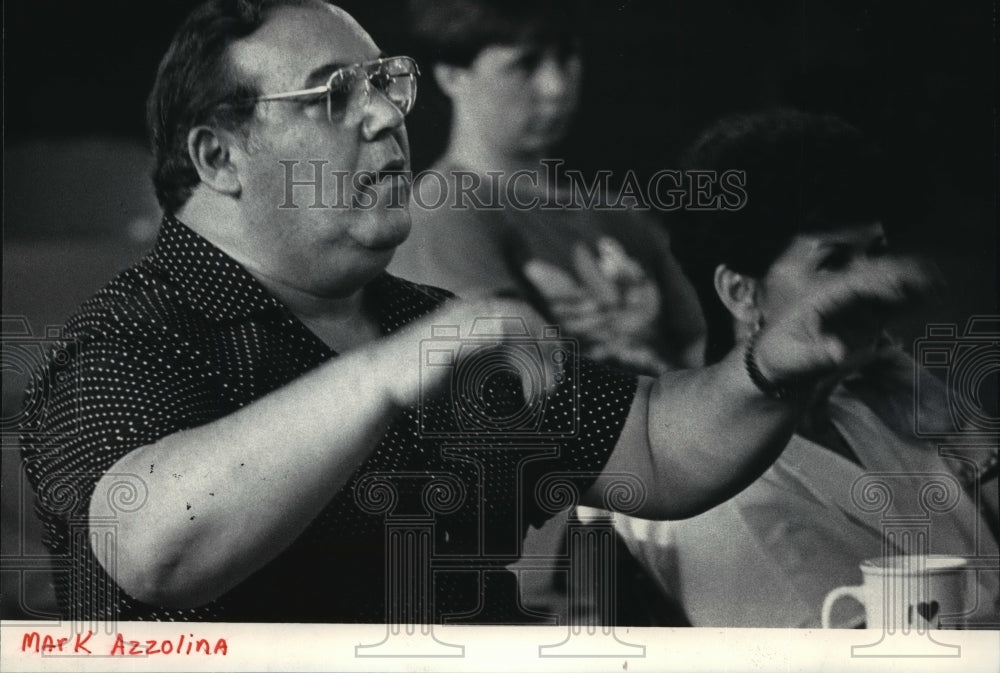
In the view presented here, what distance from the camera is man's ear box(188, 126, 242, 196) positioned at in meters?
3.78

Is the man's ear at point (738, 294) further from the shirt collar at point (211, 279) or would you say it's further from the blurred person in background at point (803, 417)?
the shirt collar at point (211, 279)

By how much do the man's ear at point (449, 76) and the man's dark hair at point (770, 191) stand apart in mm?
712

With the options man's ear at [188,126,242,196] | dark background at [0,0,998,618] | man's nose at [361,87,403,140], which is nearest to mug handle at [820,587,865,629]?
dark background at [0,0,998,618]

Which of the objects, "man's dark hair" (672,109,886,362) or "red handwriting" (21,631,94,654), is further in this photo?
"red handwriting" (21,631,94,654)

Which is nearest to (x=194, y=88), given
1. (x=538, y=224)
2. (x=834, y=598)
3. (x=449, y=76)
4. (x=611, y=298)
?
(x=449, y=76)

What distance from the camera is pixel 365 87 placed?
3789 millimetres

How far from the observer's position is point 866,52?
12.4 feet

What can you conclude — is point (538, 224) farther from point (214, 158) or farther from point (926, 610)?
point (926, 610)

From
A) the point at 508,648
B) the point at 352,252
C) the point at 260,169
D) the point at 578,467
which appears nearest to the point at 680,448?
the point at 578,467

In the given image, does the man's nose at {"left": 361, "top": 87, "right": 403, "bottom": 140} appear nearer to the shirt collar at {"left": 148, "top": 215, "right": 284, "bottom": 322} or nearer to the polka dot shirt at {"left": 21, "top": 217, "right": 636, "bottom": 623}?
the polka dot shirt at {"left": 21, "top": 217, "right": 636, "bottom": 623}

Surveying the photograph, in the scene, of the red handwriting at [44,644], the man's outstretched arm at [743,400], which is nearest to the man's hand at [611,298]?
the man's outstretched arm at [743,400]

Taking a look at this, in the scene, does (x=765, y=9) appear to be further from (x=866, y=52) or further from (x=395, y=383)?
(x=395, y=383)

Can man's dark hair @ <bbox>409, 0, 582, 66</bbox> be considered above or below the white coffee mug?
above

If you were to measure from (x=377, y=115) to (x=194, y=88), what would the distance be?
1.80 ft
